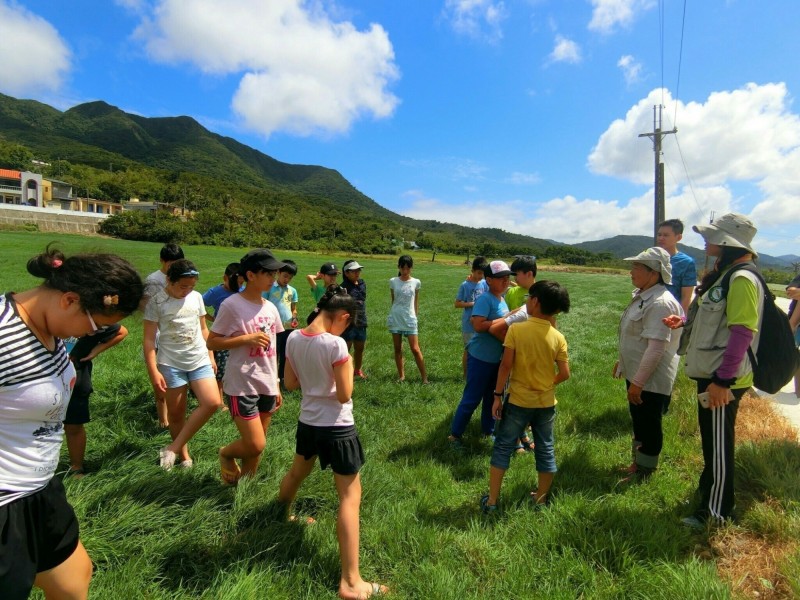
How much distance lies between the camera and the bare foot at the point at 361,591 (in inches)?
95.0

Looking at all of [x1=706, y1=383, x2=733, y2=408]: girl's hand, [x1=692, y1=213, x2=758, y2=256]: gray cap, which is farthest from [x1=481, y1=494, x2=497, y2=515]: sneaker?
[x1=692, y1=213, x2=758, y2=256]: gray cap

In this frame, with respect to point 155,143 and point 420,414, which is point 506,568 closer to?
point 420,414

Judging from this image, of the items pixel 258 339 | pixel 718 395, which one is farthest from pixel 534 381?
pixel 258 339

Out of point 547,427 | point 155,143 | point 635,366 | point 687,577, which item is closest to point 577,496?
point 547,427

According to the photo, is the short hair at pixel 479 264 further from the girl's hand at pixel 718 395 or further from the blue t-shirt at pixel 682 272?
the girl's hand at pixel 718 395

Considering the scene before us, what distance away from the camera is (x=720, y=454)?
9.75 feet

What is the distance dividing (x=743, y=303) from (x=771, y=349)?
1.78 feet

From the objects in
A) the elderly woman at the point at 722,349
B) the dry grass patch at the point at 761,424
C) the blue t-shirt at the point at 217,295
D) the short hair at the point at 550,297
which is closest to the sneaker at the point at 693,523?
the elderly woman at the point at 722,349

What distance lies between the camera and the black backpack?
2.94 m

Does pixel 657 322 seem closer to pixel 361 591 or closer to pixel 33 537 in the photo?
pixel 361 591

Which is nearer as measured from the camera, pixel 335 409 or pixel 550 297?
pixel 335 409

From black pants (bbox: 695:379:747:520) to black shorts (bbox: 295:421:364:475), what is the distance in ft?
8.43

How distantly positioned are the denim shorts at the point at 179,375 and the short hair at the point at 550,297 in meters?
3.03

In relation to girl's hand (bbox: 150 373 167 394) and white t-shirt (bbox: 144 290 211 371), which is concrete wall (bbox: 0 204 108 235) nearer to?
white t-shirt (bbox: 144 290 211 371)
